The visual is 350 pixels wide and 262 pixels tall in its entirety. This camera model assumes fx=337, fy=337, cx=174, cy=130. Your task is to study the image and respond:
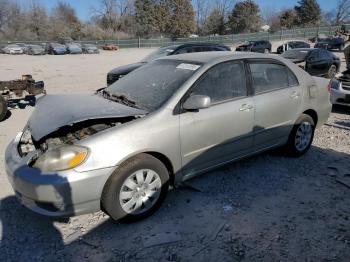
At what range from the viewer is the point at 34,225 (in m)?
3.36

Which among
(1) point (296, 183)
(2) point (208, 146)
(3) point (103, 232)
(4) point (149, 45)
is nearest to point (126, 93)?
(2) point (208, 146)

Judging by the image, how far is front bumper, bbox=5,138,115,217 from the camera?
113 inches

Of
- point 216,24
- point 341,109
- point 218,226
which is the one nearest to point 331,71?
point 341,109

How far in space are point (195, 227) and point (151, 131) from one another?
1042 mm

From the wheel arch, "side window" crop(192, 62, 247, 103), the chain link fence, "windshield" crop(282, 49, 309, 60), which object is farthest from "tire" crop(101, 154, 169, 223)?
the chain link fence

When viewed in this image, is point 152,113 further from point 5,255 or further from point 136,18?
point 136,18

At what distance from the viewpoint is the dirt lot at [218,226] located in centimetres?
296

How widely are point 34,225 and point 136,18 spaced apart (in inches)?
2729

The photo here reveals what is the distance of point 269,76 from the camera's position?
4426 millimetres

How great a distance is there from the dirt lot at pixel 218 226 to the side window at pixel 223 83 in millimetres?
1108

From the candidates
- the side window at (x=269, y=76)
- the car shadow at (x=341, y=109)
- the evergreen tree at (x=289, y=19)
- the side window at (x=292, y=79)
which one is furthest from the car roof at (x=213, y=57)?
the evergreen tree at (x=289, y=19)

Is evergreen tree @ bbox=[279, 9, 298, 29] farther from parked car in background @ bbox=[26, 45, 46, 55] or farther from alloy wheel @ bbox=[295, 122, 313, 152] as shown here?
alloy wheel @ bbox=[295, 122, 313, 152]

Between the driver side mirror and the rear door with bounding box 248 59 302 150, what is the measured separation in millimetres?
959

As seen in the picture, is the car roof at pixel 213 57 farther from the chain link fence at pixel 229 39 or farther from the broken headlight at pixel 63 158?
the chain link fence at pixel 229 39
